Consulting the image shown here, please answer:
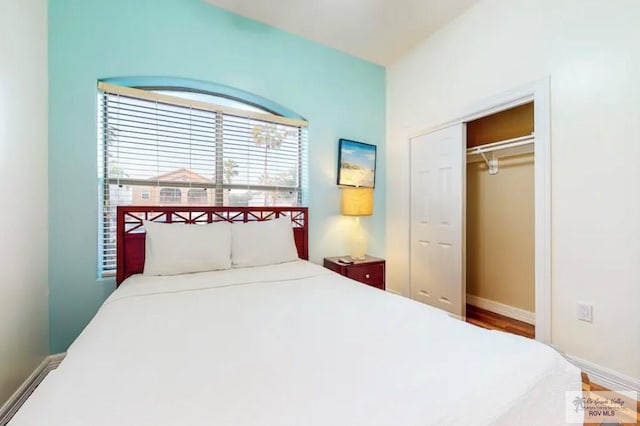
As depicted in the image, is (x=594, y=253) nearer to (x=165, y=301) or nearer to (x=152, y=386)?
(x=152, y=386)

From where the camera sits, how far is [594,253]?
1832mm

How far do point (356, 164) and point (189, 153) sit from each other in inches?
69.0

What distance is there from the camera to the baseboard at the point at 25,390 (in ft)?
5.01

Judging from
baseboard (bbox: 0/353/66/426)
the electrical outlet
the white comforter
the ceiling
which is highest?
the ceiling

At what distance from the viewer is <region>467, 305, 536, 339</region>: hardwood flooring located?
2672 mm

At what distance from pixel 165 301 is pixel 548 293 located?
253 centimetres

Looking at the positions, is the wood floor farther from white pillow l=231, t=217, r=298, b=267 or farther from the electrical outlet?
white pillow l=231, t=217, r=298, b=267

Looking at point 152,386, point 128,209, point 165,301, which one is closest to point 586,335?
point 152,386

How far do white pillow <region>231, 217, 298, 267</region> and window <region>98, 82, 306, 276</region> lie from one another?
470 millimetres

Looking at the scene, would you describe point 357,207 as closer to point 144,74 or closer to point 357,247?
point 357,247

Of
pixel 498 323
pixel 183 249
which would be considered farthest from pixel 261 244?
pixel 498 323

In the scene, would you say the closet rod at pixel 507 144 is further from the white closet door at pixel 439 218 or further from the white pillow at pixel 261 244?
the white pillow at pixel 261 244

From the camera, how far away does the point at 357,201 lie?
2963mm

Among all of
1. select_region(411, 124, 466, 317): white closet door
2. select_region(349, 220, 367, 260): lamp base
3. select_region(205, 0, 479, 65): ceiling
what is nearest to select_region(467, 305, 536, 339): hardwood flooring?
select_region(411, 124, 466, 317): white closet door
